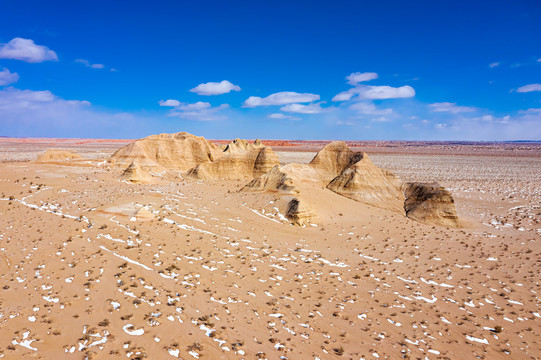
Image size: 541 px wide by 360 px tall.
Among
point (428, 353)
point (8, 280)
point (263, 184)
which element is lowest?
point (428, 353)

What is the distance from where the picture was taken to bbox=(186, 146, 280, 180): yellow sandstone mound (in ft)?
77.2

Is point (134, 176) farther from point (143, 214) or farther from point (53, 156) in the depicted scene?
point (53, 156)

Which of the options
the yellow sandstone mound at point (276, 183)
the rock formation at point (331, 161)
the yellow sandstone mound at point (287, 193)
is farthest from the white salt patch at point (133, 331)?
the rock formation at point (331, 161)

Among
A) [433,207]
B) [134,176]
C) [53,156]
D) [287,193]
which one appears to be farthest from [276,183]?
[53,156]

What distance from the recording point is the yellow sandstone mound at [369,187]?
16.5m

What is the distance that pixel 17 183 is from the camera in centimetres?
1368

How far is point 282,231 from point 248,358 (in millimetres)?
6576

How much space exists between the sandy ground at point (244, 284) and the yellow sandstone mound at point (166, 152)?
12.9 m

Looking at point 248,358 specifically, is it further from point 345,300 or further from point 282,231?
point 282,231

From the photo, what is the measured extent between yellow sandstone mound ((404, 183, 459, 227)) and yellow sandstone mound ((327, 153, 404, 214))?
87 centimetres

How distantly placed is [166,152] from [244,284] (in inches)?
938

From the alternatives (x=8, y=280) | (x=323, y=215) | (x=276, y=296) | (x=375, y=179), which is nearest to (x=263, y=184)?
(x=323, y=215)

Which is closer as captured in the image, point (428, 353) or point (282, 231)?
point (428, 353)

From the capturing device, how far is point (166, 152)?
28.6 meters
